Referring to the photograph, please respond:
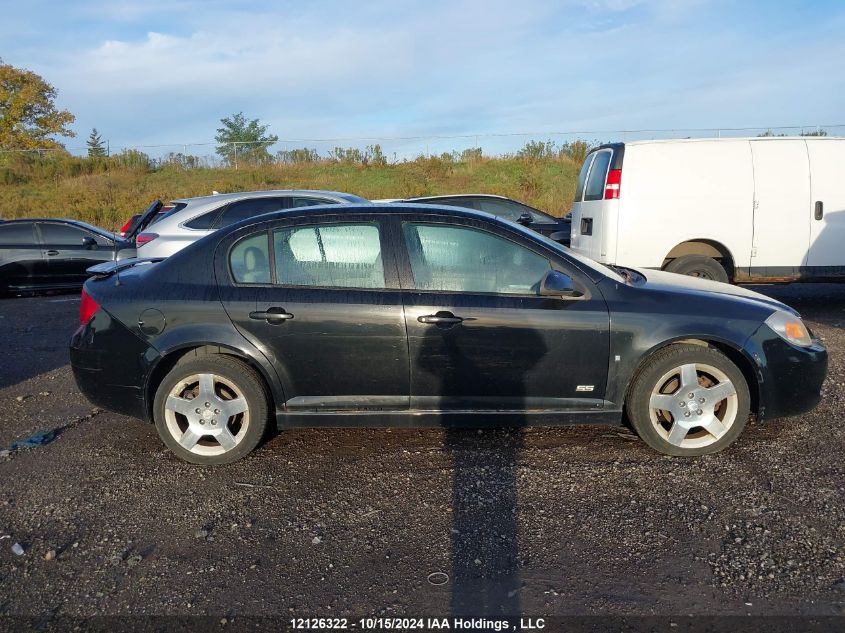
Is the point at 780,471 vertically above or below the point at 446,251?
below

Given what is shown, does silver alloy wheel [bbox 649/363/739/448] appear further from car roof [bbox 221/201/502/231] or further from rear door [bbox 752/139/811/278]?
rear door [bbox 752/139/811/278]

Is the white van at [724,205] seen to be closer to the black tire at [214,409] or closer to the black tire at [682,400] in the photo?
the black tire at [682,400]

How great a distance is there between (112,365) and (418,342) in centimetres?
194

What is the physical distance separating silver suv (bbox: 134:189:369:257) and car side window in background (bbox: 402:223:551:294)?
4.42m

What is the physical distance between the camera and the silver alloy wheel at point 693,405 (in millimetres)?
4434

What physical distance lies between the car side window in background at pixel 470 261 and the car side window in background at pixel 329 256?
0.81 feet

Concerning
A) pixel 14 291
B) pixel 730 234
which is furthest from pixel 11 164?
pixel 730 234

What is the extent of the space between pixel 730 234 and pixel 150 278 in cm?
659

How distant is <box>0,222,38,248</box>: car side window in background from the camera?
12.0 meters

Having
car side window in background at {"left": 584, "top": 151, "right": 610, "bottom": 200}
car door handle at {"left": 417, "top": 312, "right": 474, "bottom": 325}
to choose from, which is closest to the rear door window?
car side window in background at {"left": 584, "top": 151, "right": 610, "bottom": 200}

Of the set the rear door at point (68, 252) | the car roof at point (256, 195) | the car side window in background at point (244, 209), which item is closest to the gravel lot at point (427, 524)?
the car side window in background at point (244, 209)

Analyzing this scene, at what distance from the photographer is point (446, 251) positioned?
4.52m

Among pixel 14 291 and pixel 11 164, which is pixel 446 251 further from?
pixel 11 164

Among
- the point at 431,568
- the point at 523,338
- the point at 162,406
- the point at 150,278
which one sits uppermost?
the point at 150,278
